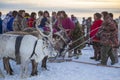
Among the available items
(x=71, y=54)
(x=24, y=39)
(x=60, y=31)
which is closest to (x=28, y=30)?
(x=24, y=39)

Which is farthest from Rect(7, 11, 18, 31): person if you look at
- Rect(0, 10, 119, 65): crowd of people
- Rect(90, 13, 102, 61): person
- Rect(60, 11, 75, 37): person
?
Rect(90, 13, 102, 61): person

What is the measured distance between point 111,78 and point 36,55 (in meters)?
1.78

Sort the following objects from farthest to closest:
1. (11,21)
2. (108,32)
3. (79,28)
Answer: (79,28), (11,21), (108,32)

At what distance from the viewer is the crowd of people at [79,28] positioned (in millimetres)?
10735

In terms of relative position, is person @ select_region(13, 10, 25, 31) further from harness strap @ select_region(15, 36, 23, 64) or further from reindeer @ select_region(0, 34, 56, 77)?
harness strap @ select_region(15, 36, 23, 64)

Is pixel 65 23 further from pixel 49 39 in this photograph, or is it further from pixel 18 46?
pixel 18 46

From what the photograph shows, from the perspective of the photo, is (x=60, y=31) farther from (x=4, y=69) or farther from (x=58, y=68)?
(x=4, y=69)

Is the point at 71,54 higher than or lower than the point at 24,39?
lower

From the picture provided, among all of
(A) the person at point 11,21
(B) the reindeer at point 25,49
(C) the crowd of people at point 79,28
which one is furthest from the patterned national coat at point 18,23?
(B) the reindeer at point 25,49

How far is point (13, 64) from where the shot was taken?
35.7 feet

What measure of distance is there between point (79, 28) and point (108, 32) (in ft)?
7.84

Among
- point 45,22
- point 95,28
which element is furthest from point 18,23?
point 95,28

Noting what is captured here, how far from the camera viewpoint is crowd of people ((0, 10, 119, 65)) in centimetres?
1074

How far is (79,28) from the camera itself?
1301 cm
